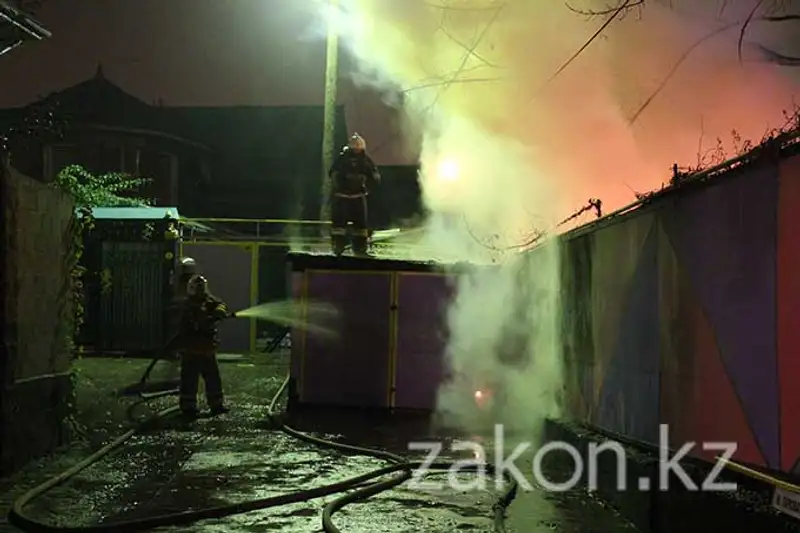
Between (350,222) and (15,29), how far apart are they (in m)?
5.26

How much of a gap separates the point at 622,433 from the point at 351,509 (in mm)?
2290

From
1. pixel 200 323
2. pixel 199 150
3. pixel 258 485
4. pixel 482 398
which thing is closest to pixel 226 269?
pixel 200 323

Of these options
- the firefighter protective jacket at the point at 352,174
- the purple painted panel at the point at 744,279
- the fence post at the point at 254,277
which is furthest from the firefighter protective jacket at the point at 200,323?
the fence post at the point at 254,277

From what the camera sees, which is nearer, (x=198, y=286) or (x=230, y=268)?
(x=198, y=286)

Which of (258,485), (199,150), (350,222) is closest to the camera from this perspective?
(258,485)

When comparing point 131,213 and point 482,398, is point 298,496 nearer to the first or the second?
point 482,398

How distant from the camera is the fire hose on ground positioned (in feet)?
17.7

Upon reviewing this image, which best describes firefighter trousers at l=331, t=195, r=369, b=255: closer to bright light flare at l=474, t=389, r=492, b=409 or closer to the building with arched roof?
bright light flare at l=474, t=389, r=492, b=409

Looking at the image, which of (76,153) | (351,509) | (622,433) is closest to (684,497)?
(622,433)

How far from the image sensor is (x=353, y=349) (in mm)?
11172

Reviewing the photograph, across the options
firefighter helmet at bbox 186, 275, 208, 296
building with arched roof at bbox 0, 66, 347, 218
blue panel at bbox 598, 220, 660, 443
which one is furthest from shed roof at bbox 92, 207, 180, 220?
blue panel at bbox 598, 220, 660, 443

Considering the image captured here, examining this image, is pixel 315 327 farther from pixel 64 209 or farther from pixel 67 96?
pixel 67 96

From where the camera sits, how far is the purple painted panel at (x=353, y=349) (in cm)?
1113

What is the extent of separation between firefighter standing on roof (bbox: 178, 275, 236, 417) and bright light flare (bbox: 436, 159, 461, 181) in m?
4.12
